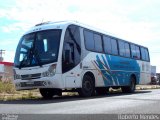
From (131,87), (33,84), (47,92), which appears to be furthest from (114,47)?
(33,84)

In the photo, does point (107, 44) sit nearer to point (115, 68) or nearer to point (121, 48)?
point (115, 68)

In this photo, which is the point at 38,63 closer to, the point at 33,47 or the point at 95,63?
the point at 33,47

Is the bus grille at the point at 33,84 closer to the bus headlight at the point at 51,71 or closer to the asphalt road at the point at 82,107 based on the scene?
the bus headlight at the point at 51,71

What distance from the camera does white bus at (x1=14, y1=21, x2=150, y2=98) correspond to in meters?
15.9

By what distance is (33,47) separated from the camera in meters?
16.5

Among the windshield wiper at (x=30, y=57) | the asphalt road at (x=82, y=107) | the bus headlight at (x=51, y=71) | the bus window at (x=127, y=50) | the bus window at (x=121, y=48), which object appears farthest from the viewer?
the bus window at (x=127, y=50)

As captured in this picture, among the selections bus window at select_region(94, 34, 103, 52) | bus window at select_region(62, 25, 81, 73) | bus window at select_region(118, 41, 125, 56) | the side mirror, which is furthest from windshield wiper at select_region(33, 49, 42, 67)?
bus window at select_region(118, 41, 125, 56)

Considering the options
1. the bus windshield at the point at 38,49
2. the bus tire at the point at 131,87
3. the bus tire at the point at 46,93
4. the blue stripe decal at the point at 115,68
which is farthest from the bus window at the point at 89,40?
the bus tire at the point at 131,87

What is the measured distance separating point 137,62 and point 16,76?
11971 mm

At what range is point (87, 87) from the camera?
18.1m

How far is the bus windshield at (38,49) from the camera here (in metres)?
16.0

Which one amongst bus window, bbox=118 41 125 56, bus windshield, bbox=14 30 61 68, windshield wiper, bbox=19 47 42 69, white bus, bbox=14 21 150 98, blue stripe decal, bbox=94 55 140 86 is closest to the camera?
white bus, bbox=14 21 150 98

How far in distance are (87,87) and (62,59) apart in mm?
2658

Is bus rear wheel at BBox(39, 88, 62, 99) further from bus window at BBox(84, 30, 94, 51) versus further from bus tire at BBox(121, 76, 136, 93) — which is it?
bus tire at BBox(121, 76, 136, 93)
